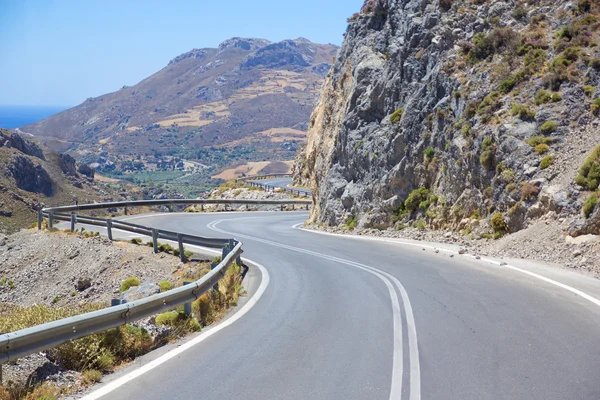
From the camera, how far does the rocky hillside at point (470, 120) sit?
16.6 meters

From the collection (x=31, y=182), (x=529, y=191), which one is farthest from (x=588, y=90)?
(x=31, y=182)

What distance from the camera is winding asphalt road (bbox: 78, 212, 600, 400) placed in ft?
18.7

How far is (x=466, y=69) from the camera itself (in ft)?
75.0

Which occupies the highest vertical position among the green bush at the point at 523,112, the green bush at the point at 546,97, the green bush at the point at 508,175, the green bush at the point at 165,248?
the green bush at the point at 546,97

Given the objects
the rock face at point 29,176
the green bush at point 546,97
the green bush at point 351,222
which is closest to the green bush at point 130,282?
the green bush at point 351,222

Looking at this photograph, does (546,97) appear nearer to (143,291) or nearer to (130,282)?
(130,282)

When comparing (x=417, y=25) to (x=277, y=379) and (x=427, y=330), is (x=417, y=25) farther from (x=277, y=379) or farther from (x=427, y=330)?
(x=277, y=379)

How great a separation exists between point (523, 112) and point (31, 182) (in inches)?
3126

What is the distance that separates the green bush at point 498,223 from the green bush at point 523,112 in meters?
3.82

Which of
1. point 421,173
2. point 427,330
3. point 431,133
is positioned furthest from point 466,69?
point 427,330

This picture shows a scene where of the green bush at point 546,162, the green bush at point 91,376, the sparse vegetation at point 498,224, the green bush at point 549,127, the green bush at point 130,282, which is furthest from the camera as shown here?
the green bush at point 549,127

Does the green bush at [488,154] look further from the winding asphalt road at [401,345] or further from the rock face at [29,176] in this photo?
the rock face at [29,176]

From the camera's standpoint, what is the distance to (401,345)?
7324 mm

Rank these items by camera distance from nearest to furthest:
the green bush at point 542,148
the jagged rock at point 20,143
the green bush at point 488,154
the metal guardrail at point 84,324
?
the metal guardrail at point 84,324, the green bush at point 542,148, the green bush at point 488,154, the jagged rock at point 20,143
